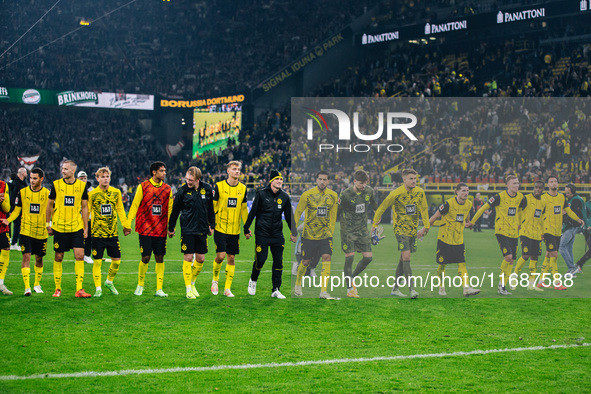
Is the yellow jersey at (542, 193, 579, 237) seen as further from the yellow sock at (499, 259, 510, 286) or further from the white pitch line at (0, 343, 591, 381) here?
the white pitch line at (0, 343, 591, 381)

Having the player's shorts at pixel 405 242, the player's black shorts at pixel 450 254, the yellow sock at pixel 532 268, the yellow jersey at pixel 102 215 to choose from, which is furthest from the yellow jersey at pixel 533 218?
the yellow jersey at pixel 102 215

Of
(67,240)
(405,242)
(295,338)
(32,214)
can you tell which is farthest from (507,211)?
(32,214)

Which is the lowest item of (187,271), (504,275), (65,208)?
(504,275)

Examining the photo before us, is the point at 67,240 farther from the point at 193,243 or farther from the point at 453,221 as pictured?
the point at 453,221

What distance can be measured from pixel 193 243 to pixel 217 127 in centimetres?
3525

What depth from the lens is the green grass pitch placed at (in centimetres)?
676

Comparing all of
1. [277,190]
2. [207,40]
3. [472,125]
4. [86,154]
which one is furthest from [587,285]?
[207,40]

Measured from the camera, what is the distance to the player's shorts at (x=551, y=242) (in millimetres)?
12805

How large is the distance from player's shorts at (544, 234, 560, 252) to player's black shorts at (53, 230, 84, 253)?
850 cm

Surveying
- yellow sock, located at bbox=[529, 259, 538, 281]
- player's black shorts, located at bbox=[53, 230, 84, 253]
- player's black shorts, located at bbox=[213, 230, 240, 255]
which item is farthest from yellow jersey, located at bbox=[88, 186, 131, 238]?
yellow sock, located at bbox=[529, 259, 538, 281]

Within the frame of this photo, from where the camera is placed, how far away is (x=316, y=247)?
11.5 m

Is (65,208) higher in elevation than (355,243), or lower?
higher

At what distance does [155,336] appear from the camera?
28.2 ft

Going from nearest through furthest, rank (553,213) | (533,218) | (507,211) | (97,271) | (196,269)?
(97,271) < (196,269) < (507,211) < (533,218) < (553,213)
